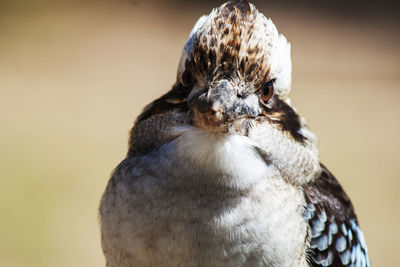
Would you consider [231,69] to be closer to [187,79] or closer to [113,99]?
[187,79]

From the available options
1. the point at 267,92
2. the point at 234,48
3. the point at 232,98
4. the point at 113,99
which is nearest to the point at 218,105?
the point at 232,98

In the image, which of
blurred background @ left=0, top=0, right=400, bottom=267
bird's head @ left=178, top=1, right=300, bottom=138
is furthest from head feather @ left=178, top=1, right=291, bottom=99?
blurred background @ left=0, top=0, right=400, bottom=267

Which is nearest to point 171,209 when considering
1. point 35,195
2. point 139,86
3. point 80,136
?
point 35,195

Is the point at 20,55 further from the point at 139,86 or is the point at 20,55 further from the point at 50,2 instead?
the point at 139,86

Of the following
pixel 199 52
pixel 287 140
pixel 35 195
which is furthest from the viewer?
pixel 35 195

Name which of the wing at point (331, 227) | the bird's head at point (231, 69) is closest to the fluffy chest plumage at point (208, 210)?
the bird's head at point (231, 69)

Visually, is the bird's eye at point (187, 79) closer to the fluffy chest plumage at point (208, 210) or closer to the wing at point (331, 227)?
the fluffy chest plumage at point (208, 210)

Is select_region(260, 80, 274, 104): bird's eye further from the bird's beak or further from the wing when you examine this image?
the wing
